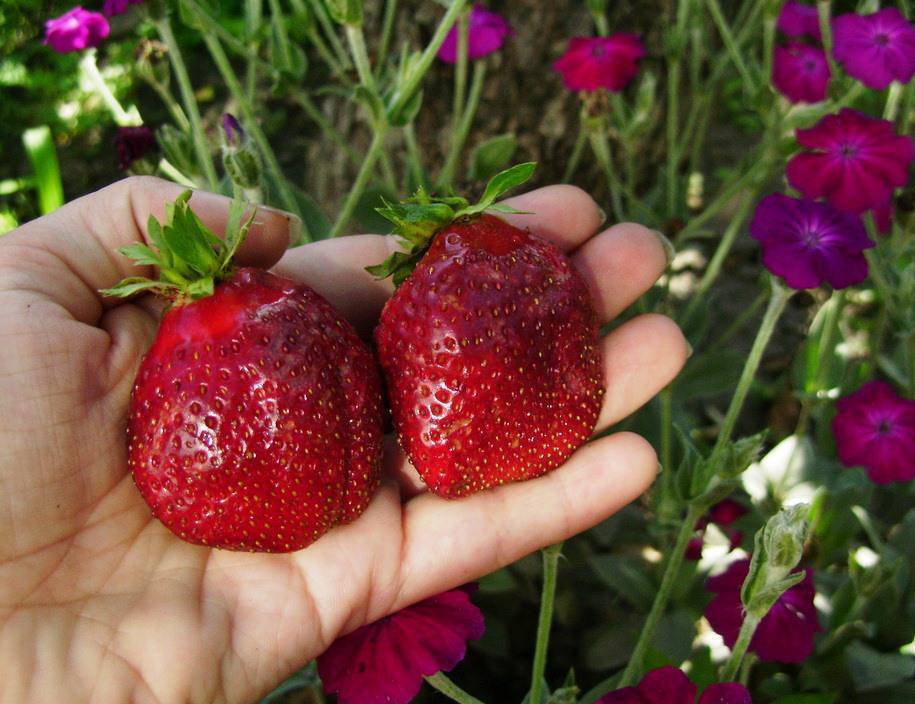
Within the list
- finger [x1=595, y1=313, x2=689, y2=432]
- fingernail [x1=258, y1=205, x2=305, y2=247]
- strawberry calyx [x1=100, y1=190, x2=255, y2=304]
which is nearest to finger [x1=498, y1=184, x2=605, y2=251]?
finger [x1=595, y1=313, x2=689, y2=432]

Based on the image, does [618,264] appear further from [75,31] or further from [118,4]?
[75,31]

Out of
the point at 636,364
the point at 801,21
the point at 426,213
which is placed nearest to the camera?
the point at 426,213

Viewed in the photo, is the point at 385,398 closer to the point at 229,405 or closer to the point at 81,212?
the point at 229,405

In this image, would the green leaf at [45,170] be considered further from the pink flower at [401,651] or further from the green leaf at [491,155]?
the pink flower at [401,651]

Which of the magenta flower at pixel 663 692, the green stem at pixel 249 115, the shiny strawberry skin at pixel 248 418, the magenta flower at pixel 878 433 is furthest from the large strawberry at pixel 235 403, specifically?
the magenta flower at pixel 878 433

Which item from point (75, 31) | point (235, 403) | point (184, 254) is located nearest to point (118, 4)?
point (75, 31)

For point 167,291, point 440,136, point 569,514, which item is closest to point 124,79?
point 440,136
